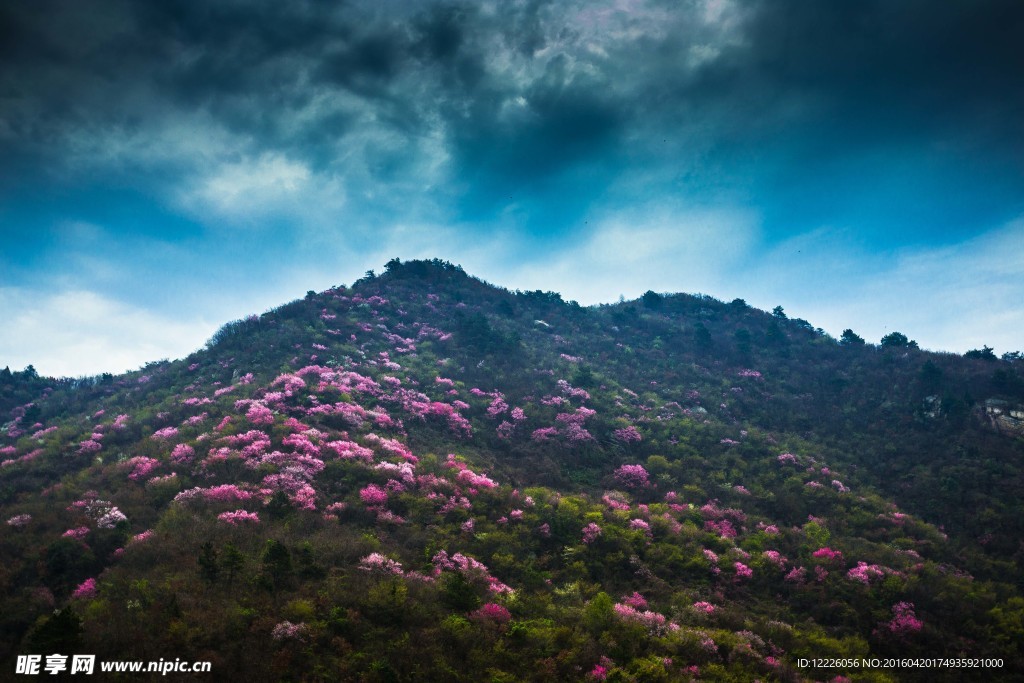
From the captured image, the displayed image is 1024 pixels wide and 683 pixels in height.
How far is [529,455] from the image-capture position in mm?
26297

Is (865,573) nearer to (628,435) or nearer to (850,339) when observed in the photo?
(628,435)

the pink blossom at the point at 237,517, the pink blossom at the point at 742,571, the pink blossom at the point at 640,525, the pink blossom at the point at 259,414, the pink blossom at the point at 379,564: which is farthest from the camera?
the pink blossom at the point at 259,414

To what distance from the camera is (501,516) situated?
61.0 ft

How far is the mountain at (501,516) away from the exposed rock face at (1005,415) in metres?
0.27

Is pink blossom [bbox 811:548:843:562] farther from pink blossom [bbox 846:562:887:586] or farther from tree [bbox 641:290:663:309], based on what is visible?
tree [bbox 641:290:663:309]

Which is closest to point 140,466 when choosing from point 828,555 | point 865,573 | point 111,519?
point 111,519

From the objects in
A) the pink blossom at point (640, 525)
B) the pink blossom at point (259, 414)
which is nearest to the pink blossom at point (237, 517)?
the pink blossom at point (259, 414)

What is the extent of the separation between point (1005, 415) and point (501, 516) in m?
31.7

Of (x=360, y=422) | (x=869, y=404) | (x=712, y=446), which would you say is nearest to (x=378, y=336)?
(x=360, y=422)

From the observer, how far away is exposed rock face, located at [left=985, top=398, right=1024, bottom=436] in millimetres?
27547

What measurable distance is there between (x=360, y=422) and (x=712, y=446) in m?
21.0

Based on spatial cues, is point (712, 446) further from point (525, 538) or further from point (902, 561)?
point (525, 538)

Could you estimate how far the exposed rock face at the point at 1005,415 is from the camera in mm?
27547

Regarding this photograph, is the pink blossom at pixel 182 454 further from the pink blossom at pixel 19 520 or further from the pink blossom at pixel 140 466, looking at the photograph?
the pink blossom at pixel 19 520
